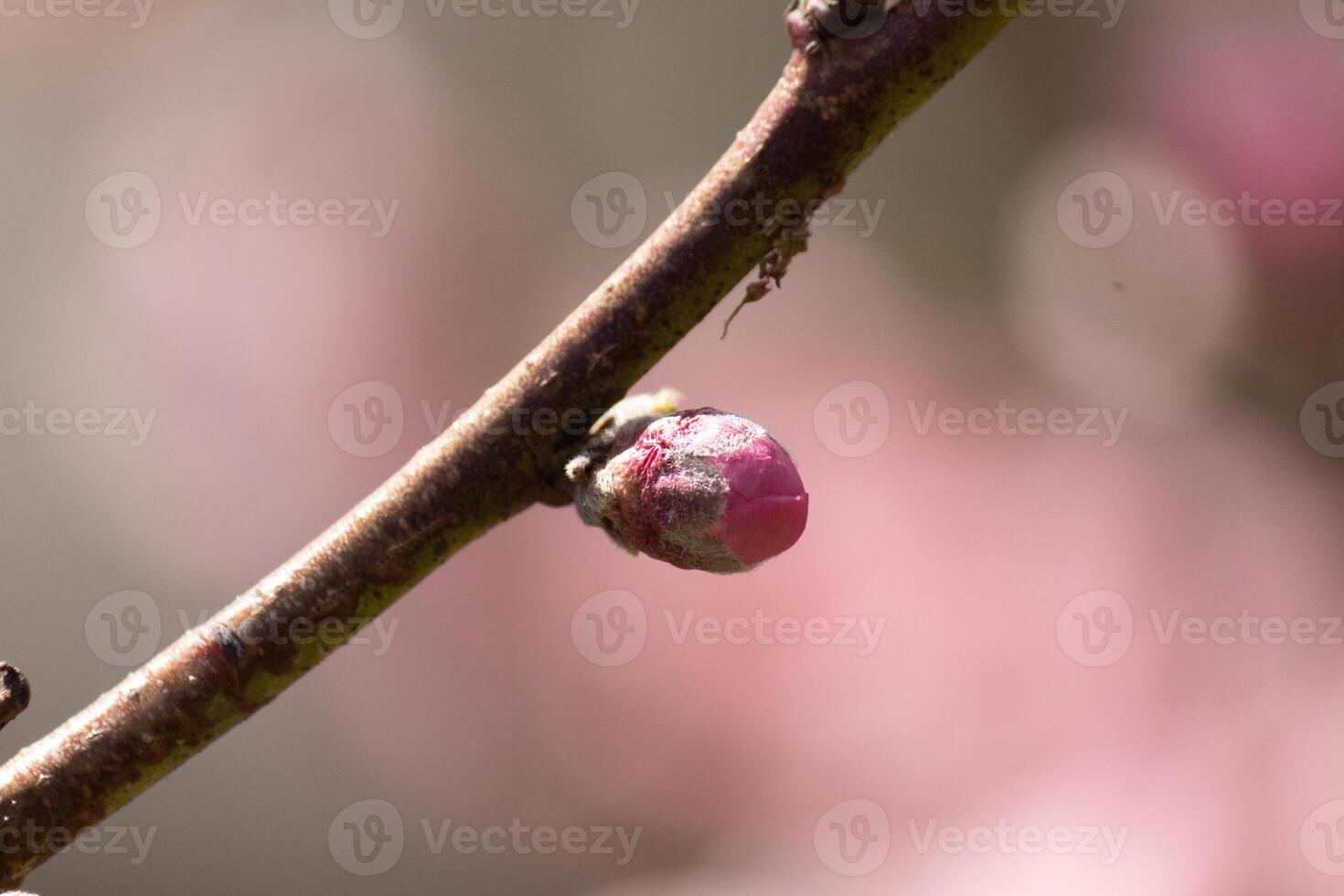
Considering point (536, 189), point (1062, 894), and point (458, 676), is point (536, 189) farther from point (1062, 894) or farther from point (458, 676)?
point (1062, 894)

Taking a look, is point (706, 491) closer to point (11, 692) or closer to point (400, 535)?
point (400, 535)

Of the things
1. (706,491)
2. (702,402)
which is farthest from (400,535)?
(702,402)

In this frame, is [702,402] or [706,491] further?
[702,402]

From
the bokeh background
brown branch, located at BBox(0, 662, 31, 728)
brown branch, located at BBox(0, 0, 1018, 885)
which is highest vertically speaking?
the bokeh background

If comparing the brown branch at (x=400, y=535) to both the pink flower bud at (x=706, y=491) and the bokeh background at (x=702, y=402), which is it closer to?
the pink flower bud at (x=706, y=491)

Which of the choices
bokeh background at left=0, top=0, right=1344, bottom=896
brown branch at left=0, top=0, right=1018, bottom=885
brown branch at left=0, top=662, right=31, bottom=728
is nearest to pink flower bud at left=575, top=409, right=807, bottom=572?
brown branch at left=0, top=0, right=1018, bottom=885

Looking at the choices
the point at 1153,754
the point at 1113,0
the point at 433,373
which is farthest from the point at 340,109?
the point at 1153,754

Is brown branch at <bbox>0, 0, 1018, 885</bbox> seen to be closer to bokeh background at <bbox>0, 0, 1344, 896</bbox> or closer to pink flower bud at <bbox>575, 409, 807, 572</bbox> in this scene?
pink flower bud at <bbox>575, 409, 807, 572</bbox>
